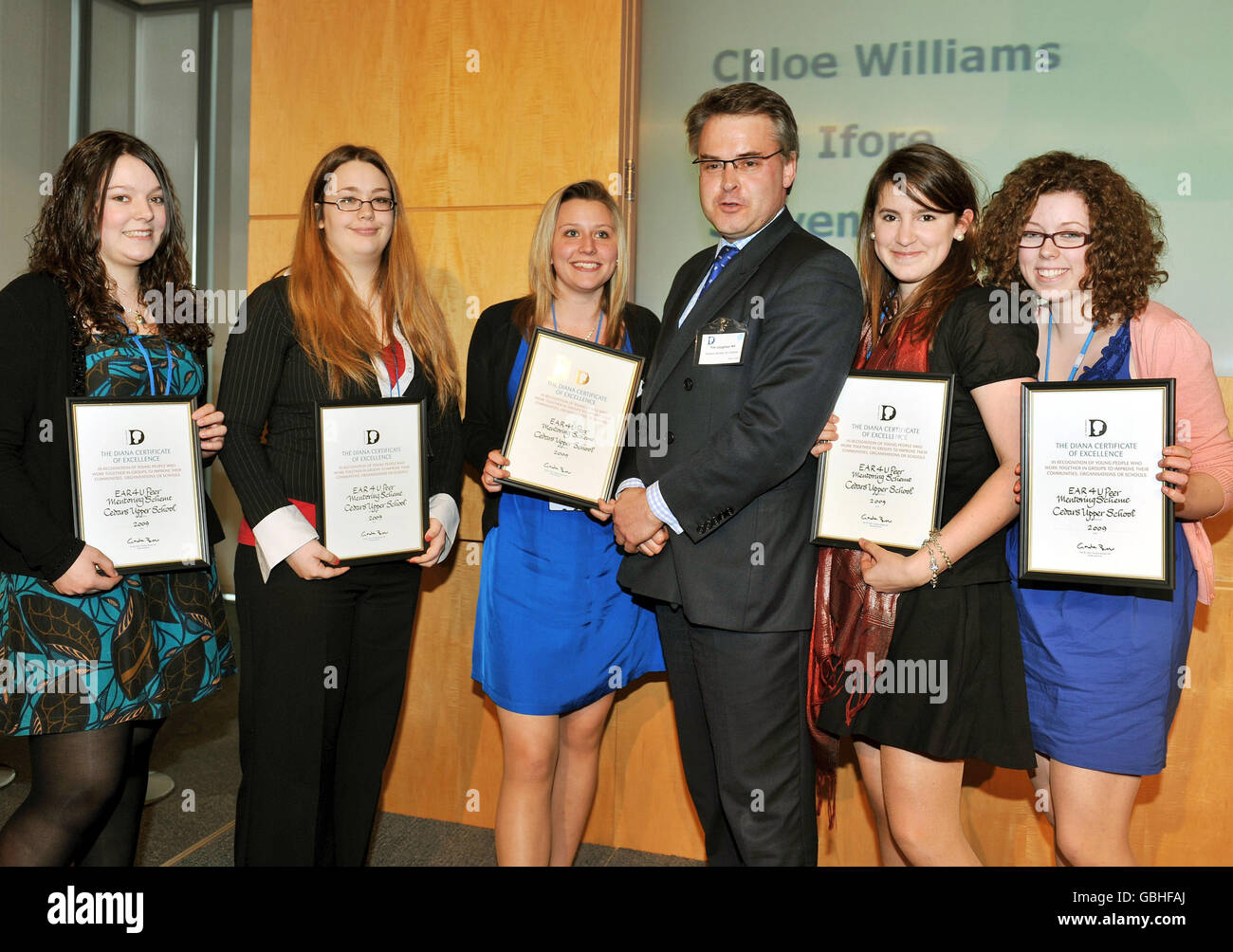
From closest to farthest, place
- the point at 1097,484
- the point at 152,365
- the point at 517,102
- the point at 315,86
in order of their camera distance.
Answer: the point at 1097,484
the point at 152,365
the point at 517,102
the point at 315,86

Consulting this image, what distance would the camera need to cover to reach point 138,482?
2225 mm

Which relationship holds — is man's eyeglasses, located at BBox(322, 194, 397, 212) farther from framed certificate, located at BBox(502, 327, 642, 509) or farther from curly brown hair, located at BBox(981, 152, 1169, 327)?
curly brown hair, located at BBox(981, 152, 1169, 327)

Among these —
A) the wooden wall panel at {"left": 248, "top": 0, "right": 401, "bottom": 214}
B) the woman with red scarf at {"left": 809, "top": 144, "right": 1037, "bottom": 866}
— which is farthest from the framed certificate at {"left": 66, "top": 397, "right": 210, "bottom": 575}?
the wooden wall panel at {"left": 248, "top": 0, "right": 401, "bottom": 214}

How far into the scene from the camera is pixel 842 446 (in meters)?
2.21

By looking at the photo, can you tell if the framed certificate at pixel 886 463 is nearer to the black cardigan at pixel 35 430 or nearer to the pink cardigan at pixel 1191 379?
the pink cardigan at pixel 1191 379

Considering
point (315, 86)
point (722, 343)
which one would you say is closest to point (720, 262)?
point (722, 343)

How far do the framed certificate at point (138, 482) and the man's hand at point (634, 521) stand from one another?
99cm

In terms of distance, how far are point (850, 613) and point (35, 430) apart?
188cm

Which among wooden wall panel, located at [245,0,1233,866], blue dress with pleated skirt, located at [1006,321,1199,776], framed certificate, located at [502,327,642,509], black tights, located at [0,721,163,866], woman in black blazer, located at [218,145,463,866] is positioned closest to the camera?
blue dress with pleated skirt, located at [1006,321,1199,776]

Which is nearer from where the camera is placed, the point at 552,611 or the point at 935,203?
the point at 935,203

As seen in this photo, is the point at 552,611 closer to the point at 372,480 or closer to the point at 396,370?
the point at 372,480

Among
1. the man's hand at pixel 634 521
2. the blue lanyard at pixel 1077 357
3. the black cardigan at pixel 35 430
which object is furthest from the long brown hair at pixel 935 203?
the black cardigan at pixel 35 430

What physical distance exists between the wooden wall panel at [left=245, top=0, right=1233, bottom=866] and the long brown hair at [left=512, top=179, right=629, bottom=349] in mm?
662

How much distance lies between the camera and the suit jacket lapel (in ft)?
7.61
